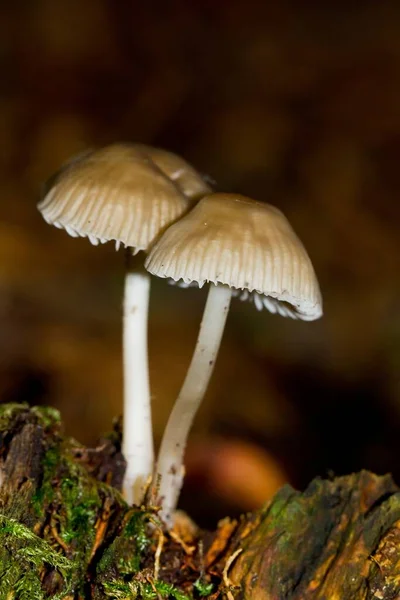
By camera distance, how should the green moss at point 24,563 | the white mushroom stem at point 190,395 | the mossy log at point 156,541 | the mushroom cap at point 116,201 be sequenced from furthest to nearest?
1. the white mushroom stem at point 190,395
2. the mushroom cap at point 116,201
3. the mossy log at point 156,541
4. the green moss at point 24,563

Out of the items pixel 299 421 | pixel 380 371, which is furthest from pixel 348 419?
pixel 380 371

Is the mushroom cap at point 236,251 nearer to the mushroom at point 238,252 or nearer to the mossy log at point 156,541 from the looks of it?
the mushroom at point 238,252

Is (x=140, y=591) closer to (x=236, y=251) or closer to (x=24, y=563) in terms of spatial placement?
(x=24, y=563)

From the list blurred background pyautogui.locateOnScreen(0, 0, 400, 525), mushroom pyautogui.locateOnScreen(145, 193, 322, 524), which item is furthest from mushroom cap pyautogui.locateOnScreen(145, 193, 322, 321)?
blurred background pyautogui.locateOnScreen(0, 0, 400, 525)

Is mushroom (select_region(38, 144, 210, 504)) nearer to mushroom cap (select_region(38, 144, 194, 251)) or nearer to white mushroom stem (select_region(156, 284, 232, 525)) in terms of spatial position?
mushroom cap (select_region(38, 144, 194, 251))

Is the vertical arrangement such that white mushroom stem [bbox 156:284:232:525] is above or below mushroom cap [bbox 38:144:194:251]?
below

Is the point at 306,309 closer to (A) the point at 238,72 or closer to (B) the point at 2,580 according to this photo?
(B) the point at 2,580

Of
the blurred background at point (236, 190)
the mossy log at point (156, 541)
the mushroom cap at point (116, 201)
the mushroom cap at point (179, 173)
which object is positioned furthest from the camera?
the blurred background at point (236, 190)

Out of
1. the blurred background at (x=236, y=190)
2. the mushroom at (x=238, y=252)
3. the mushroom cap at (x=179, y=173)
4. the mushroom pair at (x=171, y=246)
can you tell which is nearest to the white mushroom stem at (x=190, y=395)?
the mushroom pair at (x=171, y=246)

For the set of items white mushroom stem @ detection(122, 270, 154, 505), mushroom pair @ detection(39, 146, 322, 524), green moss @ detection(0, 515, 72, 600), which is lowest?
green moss @ detection(0, 515, 72, 600)
